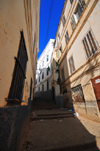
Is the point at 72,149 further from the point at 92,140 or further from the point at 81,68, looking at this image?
the point at 81,68

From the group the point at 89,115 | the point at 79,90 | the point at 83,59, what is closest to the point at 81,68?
the point at 83,59

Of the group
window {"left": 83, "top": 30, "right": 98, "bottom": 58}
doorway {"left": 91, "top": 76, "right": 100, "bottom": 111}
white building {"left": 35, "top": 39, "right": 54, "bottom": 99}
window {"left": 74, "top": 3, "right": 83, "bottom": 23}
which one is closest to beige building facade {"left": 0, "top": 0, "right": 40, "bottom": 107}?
doorway {"left": 91, "top": 76, "right": 100, "bottom": 111}

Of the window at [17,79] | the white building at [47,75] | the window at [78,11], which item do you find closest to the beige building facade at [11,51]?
the window at [17,79]

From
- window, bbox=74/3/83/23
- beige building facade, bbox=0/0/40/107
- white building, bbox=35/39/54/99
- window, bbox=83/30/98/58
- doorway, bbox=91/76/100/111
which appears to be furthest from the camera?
white building, bbox=35/39/54/99

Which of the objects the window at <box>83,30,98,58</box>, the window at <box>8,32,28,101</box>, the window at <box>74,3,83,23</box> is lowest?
the window at <box>8,32,28,101</box>

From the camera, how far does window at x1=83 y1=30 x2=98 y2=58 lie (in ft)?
17.0

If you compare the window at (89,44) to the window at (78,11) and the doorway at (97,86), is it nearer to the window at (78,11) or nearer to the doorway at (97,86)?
the doorway at (97,86)

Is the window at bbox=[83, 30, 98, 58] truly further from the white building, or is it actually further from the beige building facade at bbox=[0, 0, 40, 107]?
the white building

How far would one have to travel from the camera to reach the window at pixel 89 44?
17.0ft

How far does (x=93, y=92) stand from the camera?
498 centimetres

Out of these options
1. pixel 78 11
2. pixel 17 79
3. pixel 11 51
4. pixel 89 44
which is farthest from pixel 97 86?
pixel 78 11

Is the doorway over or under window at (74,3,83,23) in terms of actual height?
under

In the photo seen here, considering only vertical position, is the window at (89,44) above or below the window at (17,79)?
above

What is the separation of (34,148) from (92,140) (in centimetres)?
208
